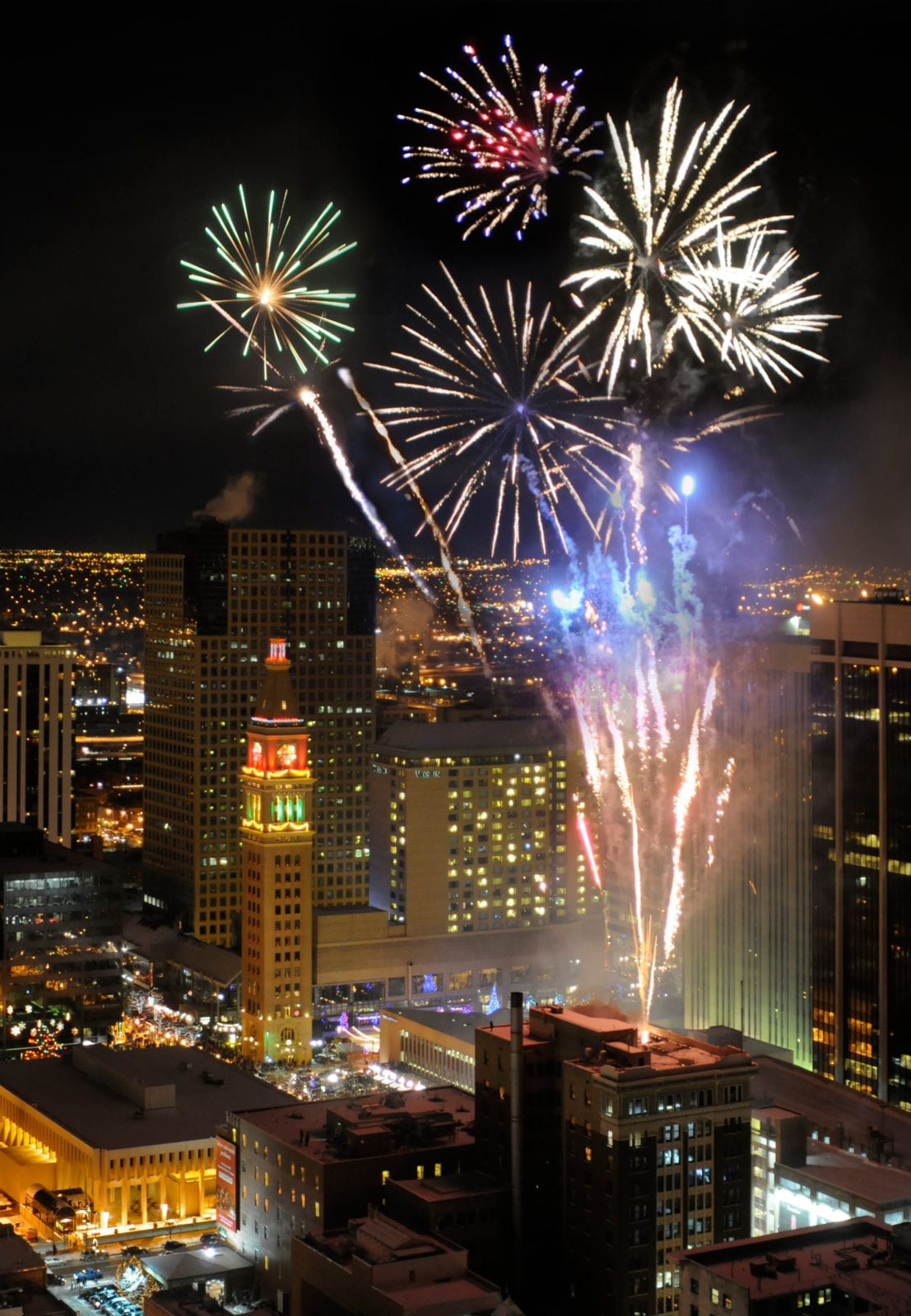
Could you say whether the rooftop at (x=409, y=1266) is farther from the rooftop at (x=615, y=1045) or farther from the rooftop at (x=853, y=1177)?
the rooftop at (x=853, y=1177)

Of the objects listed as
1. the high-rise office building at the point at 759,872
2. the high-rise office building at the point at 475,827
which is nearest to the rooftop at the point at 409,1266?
the high-rise office building at the point at 759,872

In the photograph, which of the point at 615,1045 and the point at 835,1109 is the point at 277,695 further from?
the point at 615,1045

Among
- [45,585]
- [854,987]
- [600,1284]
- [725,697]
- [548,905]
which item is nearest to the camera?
[600,1284]

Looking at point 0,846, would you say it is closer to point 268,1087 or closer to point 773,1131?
point 268,1087

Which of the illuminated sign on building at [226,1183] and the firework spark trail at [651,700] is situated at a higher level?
the firework spark trail at [651,700]

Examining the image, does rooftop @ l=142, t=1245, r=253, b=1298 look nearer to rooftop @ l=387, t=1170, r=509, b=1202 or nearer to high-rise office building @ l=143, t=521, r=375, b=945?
rooftop @ l=387, t=1170, r=509, b=1202

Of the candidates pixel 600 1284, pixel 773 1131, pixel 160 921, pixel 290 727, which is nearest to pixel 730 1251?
pixel 600 1284

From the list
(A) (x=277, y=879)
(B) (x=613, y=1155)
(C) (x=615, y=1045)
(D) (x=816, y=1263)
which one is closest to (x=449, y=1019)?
(A) (x=277, y=879)

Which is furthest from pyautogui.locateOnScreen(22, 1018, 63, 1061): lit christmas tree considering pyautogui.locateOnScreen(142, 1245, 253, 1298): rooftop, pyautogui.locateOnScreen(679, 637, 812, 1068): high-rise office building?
pyautogui.locateOnScreen(679, 637, 812, 1068): high-rise office building
